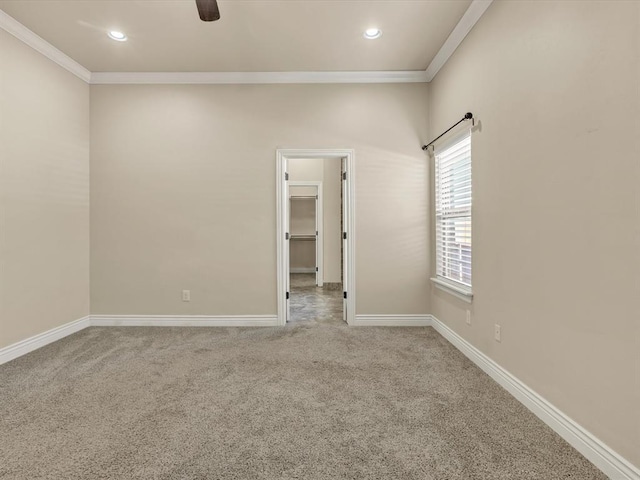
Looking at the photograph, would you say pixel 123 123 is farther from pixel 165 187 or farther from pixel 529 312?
pixel 529 312

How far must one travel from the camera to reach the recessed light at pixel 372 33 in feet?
9.26

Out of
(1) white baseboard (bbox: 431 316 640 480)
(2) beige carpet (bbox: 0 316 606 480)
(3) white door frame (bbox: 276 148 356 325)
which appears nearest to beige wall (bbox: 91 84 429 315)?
(3) white door frame (bbox: 276 148 356 325)

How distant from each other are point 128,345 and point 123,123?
2.40 meters

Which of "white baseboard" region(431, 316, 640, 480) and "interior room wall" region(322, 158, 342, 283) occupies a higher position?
"interior room wall" region(322, 158, 342, 283)

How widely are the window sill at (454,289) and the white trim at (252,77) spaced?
2.21 meters

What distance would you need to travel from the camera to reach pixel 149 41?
9.83 ft

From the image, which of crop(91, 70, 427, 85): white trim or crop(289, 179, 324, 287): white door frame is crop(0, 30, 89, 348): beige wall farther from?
crop(289, 179, 324, 287): white door frame

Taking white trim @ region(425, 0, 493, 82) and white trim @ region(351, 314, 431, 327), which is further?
white trim @ region(351, 314, 431, 327)

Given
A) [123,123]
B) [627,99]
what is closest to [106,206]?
[123,123]

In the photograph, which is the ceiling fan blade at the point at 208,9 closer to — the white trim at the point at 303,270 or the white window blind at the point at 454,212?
the white window blind at the point at 454,212

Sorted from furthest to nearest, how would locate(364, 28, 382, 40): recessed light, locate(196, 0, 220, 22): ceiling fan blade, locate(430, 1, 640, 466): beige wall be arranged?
locate(364, 28, 382, 40): recessed light, locate(196, 0, 220, 22): ceiling fan blade, locate(430, 1, 640, 466): beige wall

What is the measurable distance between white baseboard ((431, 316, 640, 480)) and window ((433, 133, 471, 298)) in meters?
0.59

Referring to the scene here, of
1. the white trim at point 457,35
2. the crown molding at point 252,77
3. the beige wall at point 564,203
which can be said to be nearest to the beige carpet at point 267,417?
the beige wall at point 564,203

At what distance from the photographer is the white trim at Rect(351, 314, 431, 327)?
3.65 m
